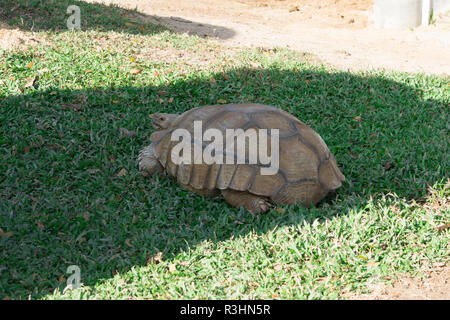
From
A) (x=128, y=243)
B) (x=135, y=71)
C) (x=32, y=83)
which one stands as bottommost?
(x=128, y=243)

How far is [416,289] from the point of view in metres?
3.50

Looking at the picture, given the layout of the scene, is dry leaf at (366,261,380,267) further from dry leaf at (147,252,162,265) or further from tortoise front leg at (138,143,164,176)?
tortoise front leg at (138,143,164,176)

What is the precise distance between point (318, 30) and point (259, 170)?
7880 mm

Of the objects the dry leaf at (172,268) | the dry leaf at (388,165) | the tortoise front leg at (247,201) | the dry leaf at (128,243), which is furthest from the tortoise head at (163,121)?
the dry leaf at (388,165)

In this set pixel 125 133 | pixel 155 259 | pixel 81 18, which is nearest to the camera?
pixel 155 259

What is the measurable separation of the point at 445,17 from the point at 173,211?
8794 millimetres

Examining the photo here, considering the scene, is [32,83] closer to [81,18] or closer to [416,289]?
[81,18]

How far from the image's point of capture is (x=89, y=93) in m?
6.15

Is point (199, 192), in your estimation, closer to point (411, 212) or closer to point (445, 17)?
point (411, 212)

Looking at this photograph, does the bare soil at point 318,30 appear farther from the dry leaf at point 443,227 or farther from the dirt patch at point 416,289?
the dirt patch at point 416,289
